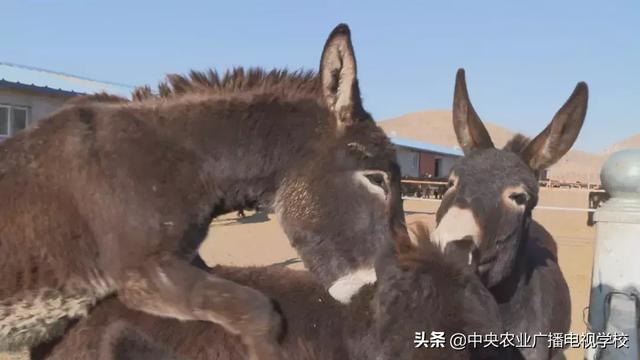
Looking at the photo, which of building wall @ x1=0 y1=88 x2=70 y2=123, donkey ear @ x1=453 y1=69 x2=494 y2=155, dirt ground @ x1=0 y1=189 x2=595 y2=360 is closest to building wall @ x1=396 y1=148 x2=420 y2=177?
dirt ground @ x1=0 y1=189 x2=595 y2=360

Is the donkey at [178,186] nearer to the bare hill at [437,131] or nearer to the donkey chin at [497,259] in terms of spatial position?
the donkey chin at [497,259]

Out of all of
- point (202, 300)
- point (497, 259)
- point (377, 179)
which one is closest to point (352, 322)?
point (202, 300)

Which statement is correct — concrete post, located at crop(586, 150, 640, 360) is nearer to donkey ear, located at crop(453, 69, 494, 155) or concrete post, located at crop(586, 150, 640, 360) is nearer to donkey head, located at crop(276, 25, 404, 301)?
donkey head, located at crop(276, 25, 404, 301)

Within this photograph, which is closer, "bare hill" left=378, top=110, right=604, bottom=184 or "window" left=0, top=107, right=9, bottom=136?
"window" left=0, top=107, right=9, bottom=136

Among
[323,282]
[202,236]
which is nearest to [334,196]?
[323,282]

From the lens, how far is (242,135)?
3.37 m

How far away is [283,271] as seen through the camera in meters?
3.06

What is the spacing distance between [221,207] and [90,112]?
84 centimetres

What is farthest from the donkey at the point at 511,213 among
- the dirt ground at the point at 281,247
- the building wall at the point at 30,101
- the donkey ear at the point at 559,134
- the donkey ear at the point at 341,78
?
the building wall at the point at 30,101

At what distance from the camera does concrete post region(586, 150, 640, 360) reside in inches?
110

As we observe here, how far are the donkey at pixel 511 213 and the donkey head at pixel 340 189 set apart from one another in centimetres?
38

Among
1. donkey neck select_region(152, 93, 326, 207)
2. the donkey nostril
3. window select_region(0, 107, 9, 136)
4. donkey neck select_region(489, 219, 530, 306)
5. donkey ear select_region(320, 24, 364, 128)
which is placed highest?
window select_region(0, 107, 9, 136)

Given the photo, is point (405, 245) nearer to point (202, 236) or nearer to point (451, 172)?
point (202, 236)

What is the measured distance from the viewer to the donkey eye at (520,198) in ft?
11.5
